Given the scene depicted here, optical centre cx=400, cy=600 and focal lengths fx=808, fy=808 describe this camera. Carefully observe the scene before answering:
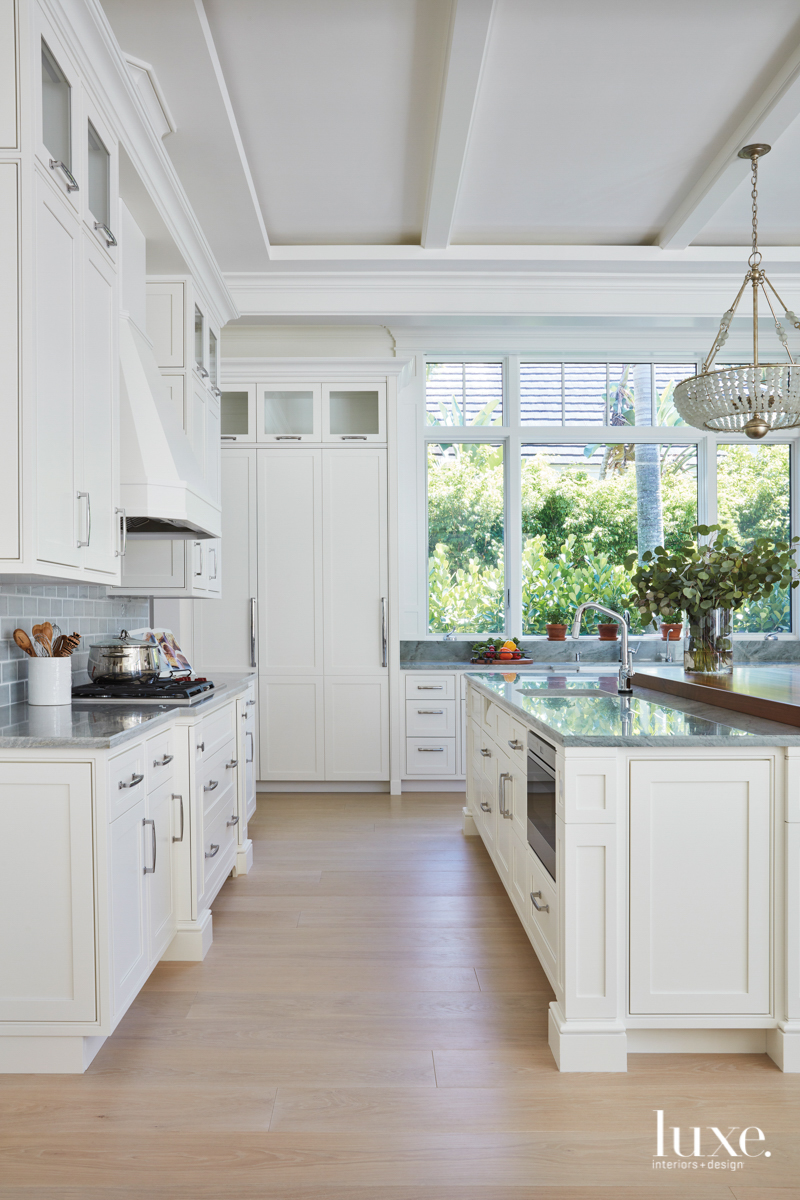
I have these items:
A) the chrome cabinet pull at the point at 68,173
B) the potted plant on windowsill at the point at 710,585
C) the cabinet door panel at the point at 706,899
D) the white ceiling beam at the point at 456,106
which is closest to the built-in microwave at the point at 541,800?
the cabinet door panel at the point at 706,899

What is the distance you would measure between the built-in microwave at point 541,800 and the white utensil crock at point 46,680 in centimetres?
150

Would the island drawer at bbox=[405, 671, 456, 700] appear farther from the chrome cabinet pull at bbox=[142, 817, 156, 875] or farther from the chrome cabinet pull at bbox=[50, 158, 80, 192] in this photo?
the chrome cabinet pull at bbox=[50, 158, 80, 192]

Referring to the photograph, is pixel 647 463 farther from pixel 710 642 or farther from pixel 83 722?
pixel 83 722

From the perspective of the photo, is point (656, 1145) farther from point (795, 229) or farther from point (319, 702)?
point (795, 229)

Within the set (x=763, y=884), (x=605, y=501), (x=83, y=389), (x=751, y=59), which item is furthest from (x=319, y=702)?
(x=751, y=59)

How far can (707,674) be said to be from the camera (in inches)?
118

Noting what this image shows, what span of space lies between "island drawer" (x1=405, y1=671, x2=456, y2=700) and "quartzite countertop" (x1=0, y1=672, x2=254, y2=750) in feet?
6.86

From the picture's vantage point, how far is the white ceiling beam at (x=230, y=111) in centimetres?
273

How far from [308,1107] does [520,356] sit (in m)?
4.88

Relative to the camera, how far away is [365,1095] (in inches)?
73.6

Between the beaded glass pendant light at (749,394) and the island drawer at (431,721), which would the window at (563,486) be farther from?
the beaded glass pendant light at (749,394)

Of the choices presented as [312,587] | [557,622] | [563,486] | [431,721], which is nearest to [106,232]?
[312,587]

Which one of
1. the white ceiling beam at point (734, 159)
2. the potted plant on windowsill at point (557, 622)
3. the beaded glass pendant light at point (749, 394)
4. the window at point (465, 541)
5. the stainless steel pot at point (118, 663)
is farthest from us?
the window at point (465, 541)

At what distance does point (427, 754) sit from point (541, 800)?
9.20 ft
